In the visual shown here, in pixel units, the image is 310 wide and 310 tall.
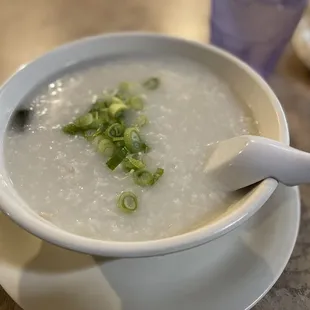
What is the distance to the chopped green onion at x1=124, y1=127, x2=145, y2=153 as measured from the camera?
3.43 feet

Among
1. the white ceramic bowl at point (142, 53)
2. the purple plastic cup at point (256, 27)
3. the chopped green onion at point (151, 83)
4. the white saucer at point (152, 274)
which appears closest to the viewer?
the white ceramic bowl at point (142, 53)

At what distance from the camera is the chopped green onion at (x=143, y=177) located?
39.0 inches

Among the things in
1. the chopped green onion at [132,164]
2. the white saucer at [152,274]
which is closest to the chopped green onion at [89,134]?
the chopped green onion at [132,164]

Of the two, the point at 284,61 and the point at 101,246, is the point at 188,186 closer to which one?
the point at 101,246

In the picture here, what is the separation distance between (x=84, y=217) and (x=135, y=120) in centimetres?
29

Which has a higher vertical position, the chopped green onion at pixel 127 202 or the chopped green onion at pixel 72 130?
the chopped green onion at pixel 72 130

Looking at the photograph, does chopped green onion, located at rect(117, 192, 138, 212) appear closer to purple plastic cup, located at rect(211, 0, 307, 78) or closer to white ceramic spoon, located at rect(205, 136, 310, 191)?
white ceramic spoon, located at rect(205, 136, 310, 191)

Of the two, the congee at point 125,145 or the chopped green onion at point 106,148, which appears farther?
the chopped green onion at point 106,148

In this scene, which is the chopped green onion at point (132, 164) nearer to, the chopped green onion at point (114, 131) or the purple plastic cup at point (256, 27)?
the chopped green onion at point (114, 131)

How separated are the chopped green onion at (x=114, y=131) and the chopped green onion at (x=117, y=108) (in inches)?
2.3

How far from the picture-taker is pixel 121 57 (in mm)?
1280

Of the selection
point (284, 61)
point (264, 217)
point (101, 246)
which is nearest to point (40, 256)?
point (101, 246)

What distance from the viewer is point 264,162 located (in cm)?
89

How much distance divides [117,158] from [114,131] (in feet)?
0.23
